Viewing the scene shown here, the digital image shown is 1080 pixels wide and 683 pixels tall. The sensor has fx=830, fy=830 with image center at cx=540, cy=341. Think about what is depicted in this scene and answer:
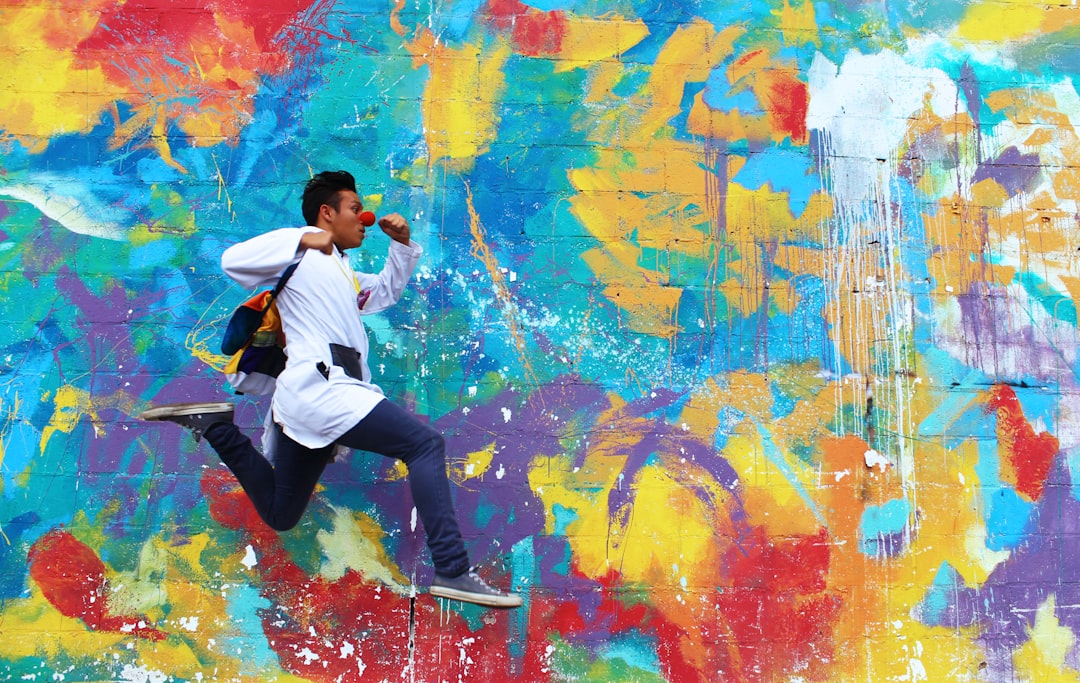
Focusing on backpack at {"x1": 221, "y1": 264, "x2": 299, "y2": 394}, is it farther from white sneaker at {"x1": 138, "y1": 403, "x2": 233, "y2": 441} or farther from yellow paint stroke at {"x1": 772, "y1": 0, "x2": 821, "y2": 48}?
yellow paint stroke at {"x1": 772, "y1": 0, "x2": 821, "y2": 48}

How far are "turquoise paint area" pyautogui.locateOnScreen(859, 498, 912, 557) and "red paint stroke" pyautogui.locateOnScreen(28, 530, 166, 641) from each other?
3215mm

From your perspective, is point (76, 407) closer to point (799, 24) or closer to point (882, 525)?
point (882, 525)

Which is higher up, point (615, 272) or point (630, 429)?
point (615, 272)

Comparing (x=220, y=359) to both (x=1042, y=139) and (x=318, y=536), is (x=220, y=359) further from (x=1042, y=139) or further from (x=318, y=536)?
(x=1042, y=139)

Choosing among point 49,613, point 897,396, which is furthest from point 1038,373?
point 49,613

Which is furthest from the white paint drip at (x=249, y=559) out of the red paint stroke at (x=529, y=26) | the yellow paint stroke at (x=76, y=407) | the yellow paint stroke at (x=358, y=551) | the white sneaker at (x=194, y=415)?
the red paint stroke at (x=529, y=26)

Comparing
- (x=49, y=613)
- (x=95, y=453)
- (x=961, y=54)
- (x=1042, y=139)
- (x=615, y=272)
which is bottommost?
(x=49, y=613)

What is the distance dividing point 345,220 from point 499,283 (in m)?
0.84

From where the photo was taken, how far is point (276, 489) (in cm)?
334

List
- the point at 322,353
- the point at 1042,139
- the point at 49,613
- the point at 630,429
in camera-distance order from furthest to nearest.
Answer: the point at 1042,139
the point at 630,429
the point at 49,613
the point at 322,353

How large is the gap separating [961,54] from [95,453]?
462 centimetres

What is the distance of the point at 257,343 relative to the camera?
330cm

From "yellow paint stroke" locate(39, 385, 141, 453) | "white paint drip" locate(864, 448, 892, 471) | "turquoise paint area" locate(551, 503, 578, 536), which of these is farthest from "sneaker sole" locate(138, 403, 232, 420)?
"white paint drip" locate(864, 448, 892, 471)

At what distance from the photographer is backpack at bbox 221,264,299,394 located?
10.6 ft
